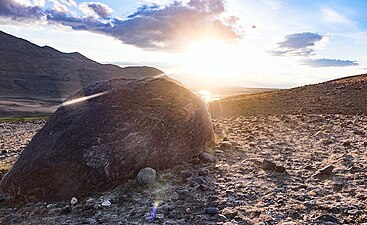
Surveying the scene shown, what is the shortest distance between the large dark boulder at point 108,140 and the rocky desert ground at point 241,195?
408mm

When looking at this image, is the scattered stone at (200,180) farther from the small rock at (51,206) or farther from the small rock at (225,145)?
the small rock at (225,145)

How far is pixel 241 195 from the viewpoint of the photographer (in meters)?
7.92

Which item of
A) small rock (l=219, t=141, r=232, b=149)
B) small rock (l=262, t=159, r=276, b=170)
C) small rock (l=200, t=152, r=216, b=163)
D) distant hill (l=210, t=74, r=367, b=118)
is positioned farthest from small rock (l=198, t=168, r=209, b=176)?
distant hill (l=210, t=74, r=367, b=118)

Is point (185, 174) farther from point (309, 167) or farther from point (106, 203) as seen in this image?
point (309, 167)

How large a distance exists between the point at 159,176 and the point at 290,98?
18.7 metres

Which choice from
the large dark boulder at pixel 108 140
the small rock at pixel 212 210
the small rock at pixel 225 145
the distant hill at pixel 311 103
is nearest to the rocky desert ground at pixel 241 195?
the small rock at pixel 212 210

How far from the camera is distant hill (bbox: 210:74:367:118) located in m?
20.4

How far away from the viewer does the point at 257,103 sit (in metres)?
26.0

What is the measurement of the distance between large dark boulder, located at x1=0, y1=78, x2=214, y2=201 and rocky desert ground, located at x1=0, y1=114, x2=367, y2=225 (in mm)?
408

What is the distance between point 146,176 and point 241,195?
247cm

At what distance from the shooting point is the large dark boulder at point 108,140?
8461mm

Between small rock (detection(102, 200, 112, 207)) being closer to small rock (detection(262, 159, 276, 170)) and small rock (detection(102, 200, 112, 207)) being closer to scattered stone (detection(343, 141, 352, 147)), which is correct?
small rock (detection(262, 159, 276, 170))

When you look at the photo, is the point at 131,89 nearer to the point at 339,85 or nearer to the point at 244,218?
the point at 244,218

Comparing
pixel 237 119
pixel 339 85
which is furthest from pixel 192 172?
pixel 339 85
